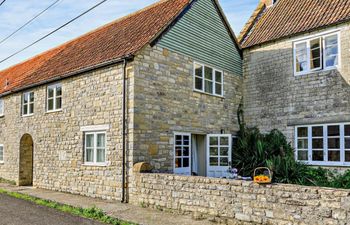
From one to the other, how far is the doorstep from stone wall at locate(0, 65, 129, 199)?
59 cm

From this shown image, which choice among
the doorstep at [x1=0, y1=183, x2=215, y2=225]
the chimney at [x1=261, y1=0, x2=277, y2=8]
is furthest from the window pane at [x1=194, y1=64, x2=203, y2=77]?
the chimney at [x1=261, y1=0, x2=277, y2=8]

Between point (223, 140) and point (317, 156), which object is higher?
point (223, 140)

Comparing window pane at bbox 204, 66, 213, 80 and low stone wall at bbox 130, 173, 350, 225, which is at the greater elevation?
window pane at bbox 204, 66, 213, 80

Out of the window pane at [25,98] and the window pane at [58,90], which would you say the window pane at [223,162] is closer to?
the window pane at [58,90]

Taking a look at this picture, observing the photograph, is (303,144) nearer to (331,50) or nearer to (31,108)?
(331,50)

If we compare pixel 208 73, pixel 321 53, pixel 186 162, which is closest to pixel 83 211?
pixel 186 162

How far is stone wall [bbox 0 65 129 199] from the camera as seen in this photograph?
37.3 ft

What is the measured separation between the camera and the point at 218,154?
1353 cm

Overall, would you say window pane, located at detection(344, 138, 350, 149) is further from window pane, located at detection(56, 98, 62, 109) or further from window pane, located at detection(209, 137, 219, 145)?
window pane, located at detection(56, 98, 62, 109)

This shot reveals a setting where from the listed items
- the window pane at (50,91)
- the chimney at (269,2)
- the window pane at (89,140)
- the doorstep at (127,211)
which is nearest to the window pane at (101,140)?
the window pane at (89,140)

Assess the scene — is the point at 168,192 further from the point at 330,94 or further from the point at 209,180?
the point at 330,94

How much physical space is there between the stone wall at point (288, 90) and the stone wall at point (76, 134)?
698 centimetres

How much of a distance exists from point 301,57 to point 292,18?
208 centimetres

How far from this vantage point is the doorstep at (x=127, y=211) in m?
8.08
